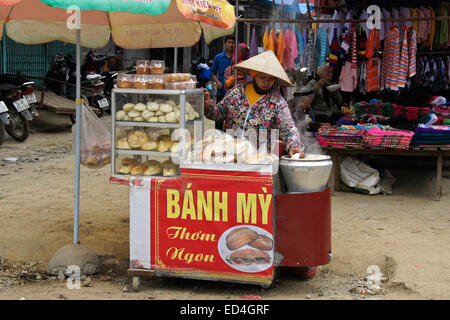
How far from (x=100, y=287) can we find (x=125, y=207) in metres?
2.19

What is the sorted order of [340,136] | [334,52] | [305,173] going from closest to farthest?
[305,173]
[340,136]
[334,52]

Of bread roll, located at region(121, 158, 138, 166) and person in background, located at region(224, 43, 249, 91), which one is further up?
person in background, located at region(224, 43, 249, 91)

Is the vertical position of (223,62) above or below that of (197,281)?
above

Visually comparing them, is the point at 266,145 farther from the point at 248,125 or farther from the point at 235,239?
the point at 235,239

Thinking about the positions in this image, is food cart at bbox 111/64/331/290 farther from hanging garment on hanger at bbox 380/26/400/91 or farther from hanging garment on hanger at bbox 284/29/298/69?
hanging garment on hanger at bbox 284/29/298/69

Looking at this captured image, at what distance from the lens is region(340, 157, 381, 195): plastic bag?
22.3 ft

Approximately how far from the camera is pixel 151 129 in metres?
4.13

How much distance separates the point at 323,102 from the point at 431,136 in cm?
200

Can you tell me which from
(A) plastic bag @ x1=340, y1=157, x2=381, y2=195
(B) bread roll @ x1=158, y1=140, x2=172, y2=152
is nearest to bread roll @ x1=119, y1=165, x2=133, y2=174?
(B) bread roll @ x1=158, y1=140, x2=172, y2=152

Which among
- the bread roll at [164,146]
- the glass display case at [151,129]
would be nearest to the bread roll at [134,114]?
the glass display case at [151,129]

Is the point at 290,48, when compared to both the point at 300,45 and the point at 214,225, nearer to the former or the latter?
the point at 300,45

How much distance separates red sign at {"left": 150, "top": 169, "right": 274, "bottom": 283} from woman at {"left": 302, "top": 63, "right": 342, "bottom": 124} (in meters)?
4.44

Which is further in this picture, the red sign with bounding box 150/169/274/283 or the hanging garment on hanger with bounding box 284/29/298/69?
the hanging garment on hanger with bounding box 284/29/298/69

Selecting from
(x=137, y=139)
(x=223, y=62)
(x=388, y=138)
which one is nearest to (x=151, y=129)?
(x=137, y=139)
